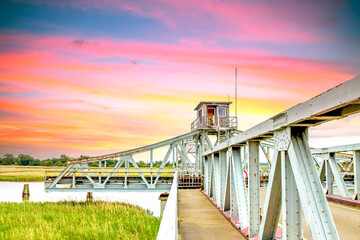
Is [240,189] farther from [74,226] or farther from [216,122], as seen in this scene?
[216,122]

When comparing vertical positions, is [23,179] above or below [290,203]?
below

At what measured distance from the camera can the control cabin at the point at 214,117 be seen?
3656cm

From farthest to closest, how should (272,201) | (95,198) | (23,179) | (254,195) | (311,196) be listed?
1. (23,179)
2. (95,198)
3. (254,195)
4. (272,201)
5. (311,196)

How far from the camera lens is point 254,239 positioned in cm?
696

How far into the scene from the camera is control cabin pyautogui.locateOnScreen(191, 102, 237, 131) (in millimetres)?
36562

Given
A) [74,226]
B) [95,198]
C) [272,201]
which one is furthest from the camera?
[95,198]

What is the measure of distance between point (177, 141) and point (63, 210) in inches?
548

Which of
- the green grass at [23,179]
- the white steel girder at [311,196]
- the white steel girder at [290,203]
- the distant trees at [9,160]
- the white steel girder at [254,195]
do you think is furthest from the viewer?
the distant trees at [9,160]

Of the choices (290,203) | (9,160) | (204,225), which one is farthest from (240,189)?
(9,160)

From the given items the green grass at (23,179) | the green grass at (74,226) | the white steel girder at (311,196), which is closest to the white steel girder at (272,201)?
the white steel girder at (311,196)

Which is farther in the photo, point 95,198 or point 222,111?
point 222,111

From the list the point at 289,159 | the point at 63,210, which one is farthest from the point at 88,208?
the point at 289,159

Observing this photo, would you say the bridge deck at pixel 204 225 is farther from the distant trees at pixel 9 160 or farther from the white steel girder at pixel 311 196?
the distant trees at pixel 9 160

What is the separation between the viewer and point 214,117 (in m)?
37.9
